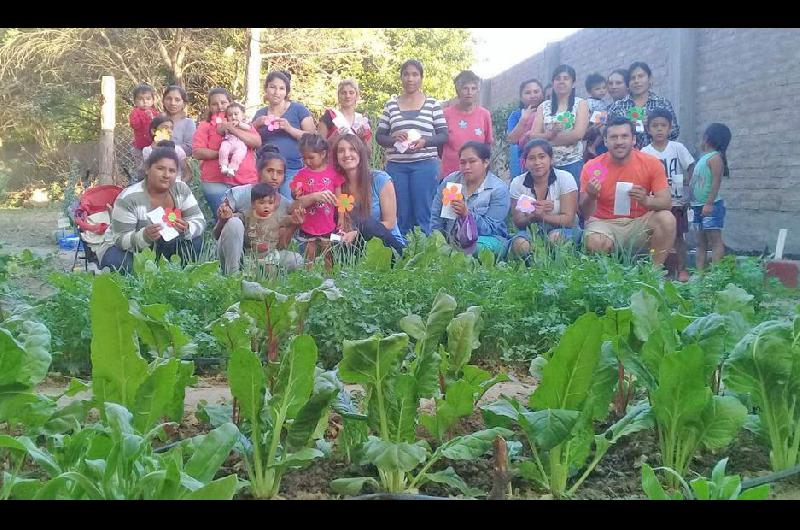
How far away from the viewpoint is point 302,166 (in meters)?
7.02

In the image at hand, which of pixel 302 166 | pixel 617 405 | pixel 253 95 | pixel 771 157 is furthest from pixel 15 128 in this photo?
pixel 617 405

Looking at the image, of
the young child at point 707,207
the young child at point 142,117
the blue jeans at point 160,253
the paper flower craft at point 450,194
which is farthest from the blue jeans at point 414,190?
Result: the young child at point 142,117

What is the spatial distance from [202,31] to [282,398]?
15898 millimetres

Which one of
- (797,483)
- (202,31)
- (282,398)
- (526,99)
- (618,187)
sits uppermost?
(202,31)

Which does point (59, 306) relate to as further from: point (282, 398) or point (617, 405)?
point (617, 405)

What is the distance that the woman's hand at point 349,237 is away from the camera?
6.00 meters

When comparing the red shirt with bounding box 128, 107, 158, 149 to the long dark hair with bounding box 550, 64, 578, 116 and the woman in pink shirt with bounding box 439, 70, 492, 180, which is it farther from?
the long dark hair with bounding box 550, 64, 578, 116

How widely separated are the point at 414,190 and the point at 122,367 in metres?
4.91

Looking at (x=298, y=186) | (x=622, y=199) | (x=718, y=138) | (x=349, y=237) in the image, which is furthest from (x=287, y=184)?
(x=718, y=138)

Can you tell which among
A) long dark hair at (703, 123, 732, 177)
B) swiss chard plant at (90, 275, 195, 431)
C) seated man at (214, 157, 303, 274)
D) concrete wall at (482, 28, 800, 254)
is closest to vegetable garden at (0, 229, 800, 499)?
swiss chard plant at (90, 275, 195, 431)

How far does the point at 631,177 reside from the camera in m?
6.40

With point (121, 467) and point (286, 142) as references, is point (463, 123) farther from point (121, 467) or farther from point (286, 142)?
point (121, 467)

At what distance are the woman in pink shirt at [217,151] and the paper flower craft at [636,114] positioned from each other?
296cm

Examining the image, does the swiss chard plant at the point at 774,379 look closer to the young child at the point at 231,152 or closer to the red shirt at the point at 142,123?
the young child at the point at 231,152
